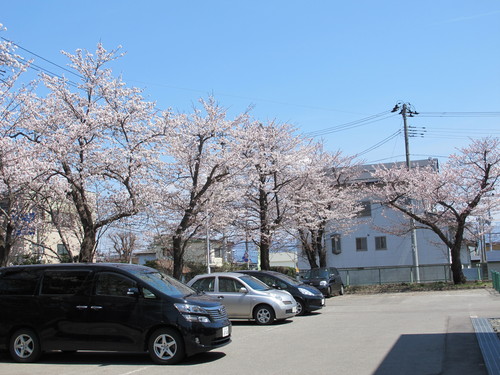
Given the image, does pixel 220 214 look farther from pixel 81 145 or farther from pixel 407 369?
pixel 407 369

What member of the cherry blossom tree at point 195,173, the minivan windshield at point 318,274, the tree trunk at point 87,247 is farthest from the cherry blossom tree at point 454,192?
the tree trunk at point 87,247

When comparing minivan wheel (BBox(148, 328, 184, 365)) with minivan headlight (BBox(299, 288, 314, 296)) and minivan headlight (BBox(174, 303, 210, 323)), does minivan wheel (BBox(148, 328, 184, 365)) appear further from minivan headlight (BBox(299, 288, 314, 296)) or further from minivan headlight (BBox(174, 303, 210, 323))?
→ minivan headlight (BBox(299, 288, 314, 296))

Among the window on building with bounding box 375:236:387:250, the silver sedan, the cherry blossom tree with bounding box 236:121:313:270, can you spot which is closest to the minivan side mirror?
the silver sedan

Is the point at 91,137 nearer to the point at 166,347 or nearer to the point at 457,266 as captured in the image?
the point at 166,347

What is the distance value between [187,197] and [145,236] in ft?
9.77

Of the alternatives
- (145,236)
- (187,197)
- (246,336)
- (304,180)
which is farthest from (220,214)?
(246,336)

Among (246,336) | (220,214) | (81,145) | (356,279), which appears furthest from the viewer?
(356,279)

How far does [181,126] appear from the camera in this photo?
21609mm

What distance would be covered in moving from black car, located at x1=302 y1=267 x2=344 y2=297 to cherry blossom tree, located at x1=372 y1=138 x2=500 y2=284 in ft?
20.0

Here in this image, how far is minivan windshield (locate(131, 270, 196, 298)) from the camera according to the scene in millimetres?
9539

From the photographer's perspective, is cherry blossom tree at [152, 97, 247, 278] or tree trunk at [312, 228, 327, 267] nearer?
cherry blossom tree at [152, 97, 247, 278]

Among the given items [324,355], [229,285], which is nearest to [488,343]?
[324,355]

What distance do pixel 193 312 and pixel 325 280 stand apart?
18.7 metres

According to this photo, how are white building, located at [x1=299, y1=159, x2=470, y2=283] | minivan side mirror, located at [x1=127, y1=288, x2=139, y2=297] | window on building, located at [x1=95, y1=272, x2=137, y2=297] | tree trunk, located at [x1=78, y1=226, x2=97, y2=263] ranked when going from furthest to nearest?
1. white building, located at [x1=299, y1=159, x2=470, y2=283]
2. tree trunk, located at [x1=78, y1=226, x2=97, y2=263]
3. window on building, located at [x1=95, y1=272, x2=137, y2=297]
4. minivan side mirror, located at [x1=127, y1=288, x2=139, y2=297]
